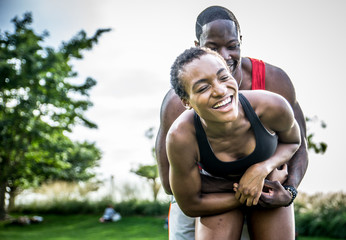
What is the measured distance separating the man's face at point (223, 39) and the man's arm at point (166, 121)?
476 mm

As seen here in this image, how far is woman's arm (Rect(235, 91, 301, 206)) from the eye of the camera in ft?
6.98

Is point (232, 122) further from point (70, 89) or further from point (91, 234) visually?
point (70, 89)

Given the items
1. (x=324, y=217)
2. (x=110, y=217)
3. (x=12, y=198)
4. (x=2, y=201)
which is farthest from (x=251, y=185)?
(x=12, y=198)

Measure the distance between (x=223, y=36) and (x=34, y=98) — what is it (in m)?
15.2

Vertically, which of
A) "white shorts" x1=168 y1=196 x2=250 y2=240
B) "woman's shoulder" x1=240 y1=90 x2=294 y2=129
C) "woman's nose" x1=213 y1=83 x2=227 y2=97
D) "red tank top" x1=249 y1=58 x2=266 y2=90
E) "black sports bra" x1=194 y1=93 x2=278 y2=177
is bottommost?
"white shorts" x1=168 y1=196 x2=250 y2=240

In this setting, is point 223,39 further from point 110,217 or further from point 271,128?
point 110,217

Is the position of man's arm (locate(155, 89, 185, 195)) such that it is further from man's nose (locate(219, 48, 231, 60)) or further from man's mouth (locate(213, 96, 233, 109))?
man's mouth (locate(213, 96, 233, 109))

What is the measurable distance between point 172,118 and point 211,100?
747 millimetres

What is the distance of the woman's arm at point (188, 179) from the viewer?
82.3 inches

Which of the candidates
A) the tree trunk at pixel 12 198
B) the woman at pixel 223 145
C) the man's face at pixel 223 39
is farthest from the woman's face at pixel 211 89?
the tree trunk at pixel 12 198

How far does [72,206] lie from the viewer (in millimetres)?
22047

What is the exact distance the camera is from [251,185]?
83.4 inches

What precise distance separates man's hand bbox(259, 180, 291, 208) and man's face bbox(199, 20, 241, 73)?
0.84m

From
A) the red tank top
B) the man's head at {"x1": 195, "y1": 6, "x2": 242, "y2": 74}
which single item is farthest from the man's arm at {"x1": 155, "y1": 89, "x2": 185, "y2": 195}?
the red tank top
